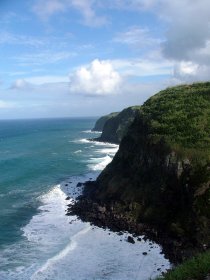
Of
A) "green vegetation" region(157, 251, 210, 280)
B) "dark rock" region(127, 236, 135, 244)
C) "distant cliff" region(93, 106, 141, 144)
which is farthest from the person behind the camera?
"distant cliff" region(93, 106, 141, 144)

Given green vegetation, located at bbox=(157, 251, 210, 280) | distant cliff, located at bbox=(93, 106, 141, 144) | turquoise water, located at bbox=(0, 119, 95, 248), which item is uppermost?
distant cliff, located at bbox=(93, 106, 141, 144)

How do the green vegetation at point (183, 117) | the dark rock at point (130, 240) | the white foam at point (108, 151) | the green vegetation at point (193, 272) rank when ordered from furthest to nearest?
the white foam at point (108, 151), the green vegetation at point (183, 117), the dark rock at point (130, 240), the green vegetation at point (193, 272)

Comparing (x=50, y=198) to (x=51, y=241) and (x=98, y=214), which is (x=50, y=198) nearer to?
(x=98, y=214)

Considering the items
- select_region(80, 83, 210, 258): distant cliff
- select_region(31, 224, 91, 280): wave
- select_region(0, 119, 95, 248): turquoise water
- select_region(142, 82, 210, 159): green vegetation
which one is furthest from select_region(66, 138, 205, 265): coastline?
select_region(142, 82, 210, 159): green vegetation

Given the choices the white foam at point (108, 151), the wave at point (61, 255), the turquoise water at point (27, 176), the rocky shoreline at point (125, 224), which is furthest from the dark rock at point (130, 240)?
the white foam at point (108, 151)

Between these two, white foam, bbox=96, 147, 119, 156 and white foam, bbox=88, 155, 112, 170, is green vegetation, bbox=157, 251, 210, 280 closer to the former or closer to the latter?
white foam, bbox=88, 155, 112, 170

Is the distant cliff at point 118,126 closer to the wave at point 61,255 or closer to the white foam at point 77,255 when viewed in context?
the white foam at point 77,255

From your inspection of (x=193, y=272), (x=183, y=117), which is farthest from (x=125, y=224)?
(x=193, y=272)
